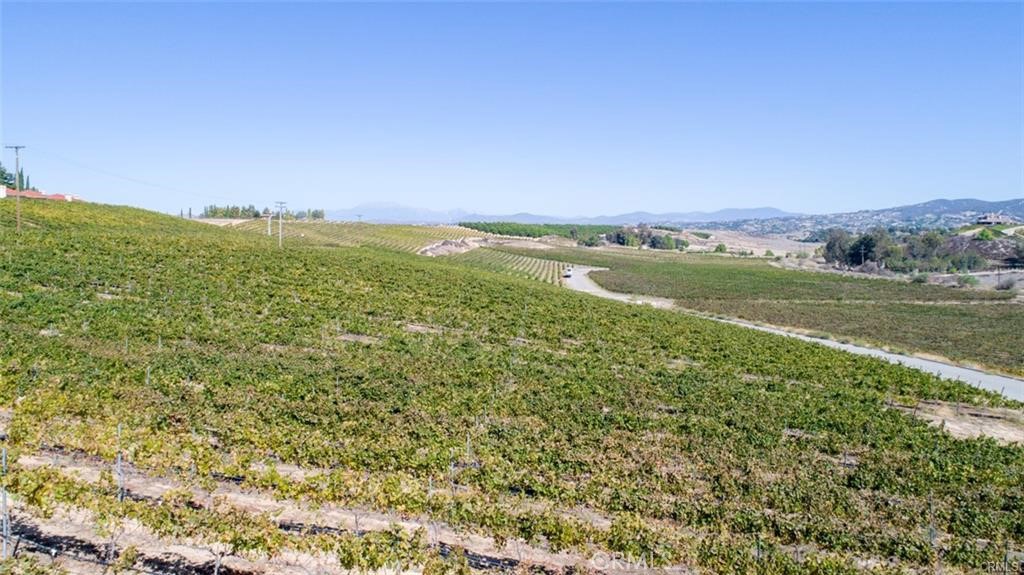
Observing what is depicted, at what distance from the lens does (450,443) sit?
20188 millimetres

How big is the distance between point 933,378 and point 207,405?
1616 inches

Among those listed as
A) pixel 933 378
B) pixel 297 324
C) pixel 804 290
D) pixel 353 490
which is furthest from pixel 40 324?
pixel 804 290

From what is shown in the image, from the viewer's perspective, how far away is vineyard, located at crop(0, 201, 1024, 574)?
14.0 metres

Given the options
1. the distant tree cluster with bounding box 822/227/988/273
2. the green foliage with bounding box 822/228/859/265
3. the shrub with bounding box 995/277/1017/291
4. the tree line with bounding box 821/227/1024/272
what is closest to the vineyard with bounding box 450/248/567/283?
the shrub with bounding box 995/277/1017/291

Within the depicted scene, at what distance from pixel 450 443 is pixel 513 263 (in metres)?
102

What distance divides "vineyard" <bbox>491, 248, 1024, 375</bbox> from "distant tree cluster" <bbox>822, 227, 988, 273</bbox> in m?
34.8

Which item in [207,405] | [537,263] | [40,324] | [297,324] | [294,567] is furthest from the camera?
[537,263]

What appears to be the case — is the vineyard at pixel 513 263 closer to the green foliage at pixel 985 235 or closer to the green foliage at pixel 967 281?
the green foliage at pixel 967 281

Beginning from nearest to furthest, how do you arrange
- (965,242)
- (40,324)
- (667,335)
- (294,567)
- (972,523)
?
(294,567) → (972,523) → (40,324) → (667,335) → (965,242)

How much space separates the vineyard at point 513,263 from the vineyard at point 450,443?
6295cm

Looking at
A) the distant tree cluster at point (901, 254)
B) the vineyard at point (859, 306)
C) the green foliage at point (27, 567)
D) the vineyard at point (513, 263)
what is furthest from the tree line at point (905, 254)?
the green foliage at point (27, 567)

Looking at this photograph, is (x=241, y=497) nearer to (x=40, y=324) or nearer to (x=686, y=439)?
(x=686, y=439)

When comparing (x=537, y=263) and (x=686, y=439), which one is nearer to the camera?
(x=686, y=439)

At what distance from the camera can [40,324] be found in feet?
98.5
